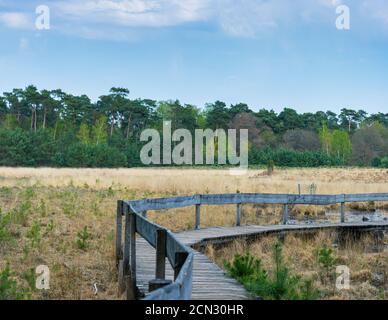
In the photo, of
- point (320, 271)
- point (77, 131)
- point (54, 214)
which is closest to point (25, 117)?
point (77, 131)

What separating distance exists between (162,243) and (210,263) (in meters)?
3.28

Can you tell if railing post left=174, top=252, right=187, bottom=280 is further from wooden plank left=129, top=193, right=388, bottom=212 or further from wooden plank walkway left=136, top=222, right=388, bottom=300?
wooden plank left=129, top=193, right=388, bottom=212

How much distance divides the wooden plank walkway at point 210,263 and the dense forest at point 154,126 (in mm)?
66989

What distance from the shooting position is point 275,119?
109 metres

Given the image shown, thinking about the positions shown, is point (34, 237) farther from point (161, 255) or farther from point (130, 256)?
point (161, 255)

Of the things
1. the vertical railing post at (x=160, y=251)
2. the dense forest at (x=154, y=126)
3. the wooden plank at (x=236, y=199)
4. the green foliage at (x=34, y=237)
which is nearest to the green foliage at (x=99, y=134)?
the dense forest at (x=154, y=126)

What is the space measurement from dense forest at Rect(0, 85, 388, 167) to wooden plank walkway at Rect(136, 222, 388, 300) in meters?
67.0

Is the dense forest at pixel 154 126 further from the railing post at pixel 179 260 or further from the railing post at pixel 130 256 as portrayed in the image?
the railing post at pixel 179 260

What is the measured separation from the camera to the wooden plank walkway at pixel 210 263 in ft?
24.2

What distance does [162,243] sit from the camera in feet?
21.8

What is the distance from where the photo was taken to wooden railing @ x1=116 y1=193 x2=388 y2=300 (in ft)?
15.6

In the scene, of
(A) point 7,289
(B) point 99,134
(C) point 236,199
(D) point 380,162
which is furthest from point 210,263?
(B) point 99,134
